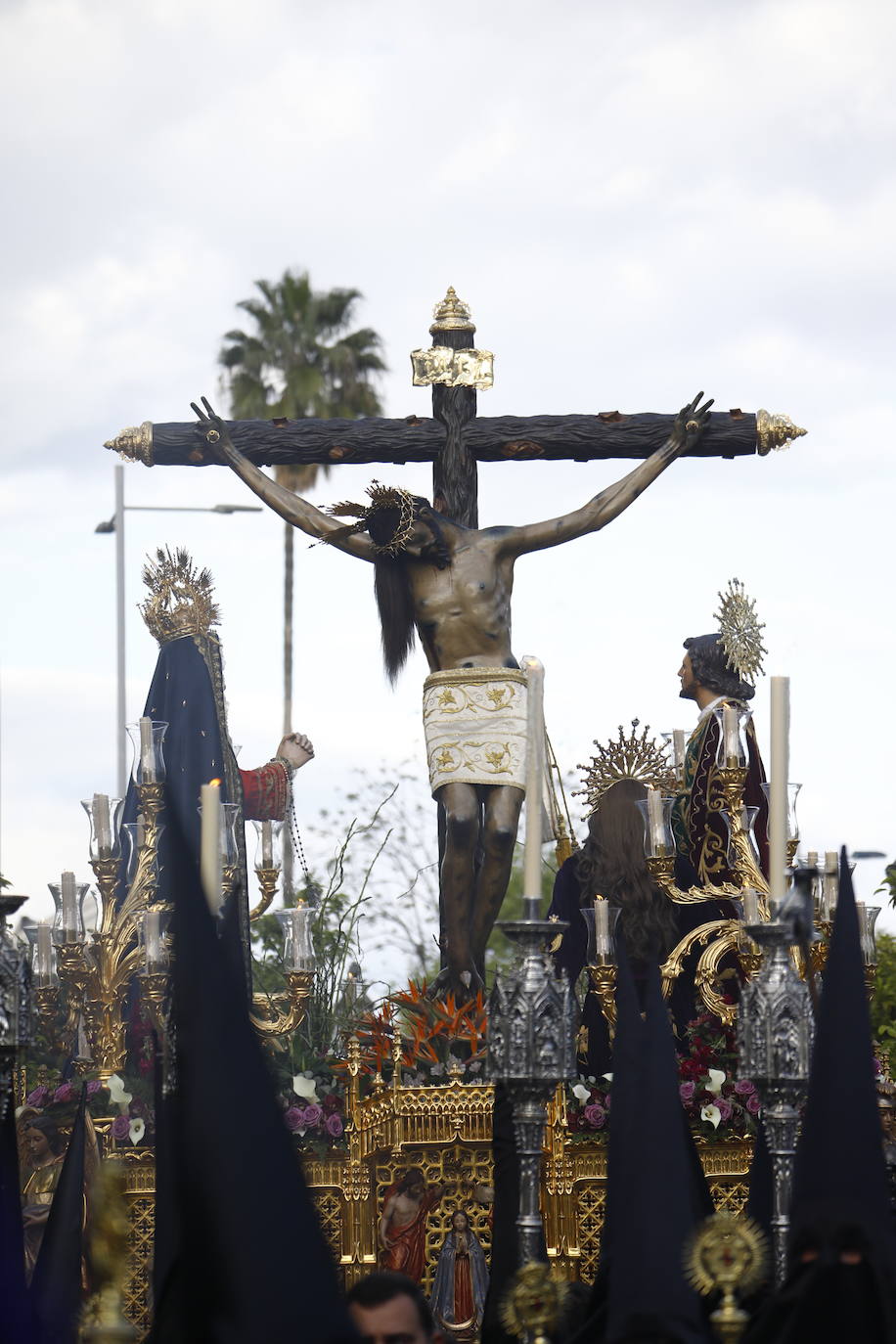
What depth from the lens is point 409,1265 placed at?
9.23 meters

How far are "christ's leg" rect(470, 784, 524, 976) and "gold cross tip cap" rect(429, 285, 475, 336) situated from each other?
107 inches

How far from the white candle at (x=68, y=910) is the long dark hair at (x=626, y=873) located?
3099 mm

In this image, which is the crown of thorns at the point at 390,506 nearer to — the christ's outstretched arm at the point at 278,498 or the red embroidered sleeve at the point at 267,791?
the christ's outstretched arm at the point at 278,498

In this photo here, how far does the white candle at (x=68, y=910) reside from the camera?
388 inches

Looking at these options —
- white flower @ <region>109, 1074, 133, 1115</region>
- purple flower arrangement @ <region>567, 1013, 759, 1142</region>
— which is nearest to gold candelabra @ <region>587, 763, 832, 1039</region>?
purple flower arrangement @ <region>567, 1013, 759, 1142</region>

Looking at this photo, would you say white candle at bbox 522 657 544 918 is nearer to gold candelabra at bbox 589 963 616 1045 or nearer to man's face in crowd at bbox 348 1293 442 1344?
man's face in crowd at bbox 348 1293 442 1344

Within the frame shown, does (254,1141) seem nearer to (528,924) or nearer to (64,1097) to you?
(528,924)

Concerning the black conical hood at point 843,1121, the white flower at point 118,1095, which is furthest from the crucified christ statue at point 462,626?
the black conical hood at point 843,1121

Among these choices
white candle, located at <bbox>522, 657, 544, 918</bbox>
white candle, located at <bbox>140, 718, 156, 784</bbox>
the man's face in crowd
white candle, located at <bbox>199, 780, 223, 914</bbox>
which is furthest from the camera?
white candle, located at <bbox>140, 718, 156, 784</bbox>

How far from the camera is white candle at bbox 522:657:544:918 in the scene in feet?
21.2

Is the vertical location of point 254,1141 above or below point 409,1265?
above

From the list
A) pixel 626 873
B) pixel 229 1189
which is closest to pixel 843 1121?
pixel 229 1189

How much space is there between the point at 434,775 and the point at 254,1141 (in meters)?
5.59

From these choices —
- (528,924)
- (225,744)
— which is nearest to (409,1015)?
(225,744)
